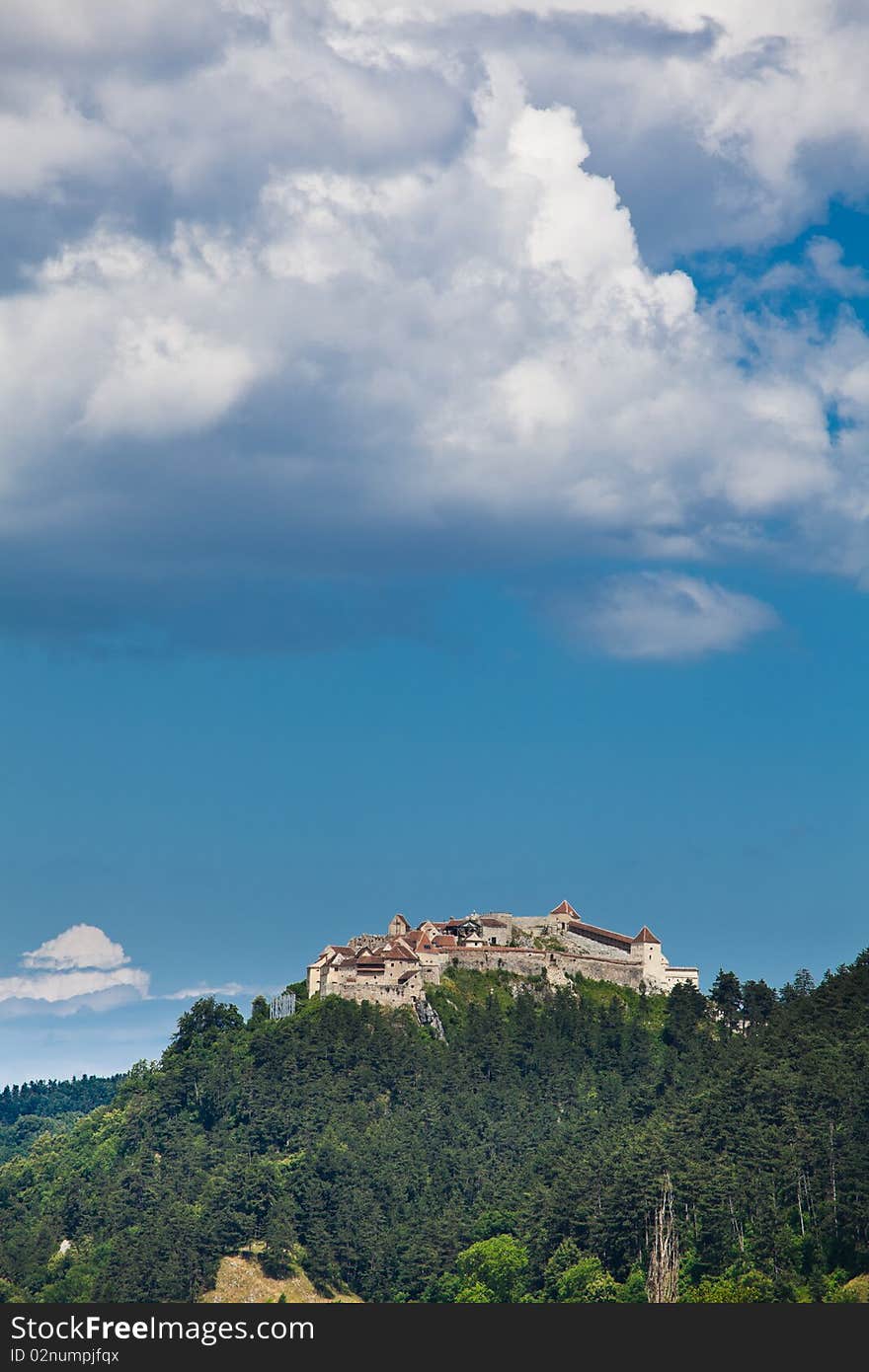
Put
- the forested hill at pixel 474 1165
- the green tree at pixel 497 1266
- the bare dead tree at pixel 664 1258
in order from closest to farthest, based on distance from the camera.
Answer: the bare dead tree at pixel 664 1258 < the forested hill at pixel 474 1165 < the green tree at pixel 497 1266

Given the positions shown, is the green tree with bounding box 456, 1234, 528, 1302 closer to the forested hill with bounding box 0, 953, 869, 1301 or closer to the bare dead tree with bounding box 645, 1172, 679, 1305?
the forested hill with bounding box 0, 953, 869, 1301

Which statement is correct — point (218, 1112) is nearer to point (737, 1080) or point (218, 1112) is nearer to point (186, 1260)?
point (186, 1260)

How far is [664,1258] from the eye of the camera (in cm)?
12650

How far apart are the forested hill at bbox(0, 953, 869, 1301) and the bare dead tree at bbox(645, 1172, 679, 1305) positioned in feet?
3.19

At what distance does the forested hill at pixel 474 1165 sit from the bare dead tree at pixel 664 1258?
3.19 ft

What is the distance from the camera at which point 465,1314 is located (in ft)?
384

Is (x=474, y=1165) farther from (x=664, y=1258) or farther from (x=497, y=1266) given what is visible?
(x=664, y=1258)

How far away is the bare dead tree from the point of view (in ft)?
408

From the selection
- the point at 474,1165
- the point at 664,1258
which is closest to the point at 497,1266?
the point at 664,1258

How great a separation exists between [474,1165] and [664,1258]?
5050 centimetres

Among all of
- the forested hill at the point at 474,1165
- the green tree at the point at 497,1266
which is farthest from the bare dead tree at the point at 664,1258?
the green tree at the point at 497,1266

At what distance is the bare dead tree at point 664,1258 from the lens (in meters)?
124

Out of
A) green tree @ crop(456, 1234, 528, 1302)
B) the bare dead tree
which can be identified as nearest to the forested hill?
green tree @ crop(456, 1234, 528, 1302)

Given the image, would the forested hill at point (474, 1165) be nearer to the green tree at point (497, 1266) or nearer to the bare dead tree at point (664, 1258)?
the green tree at point (497, 1266)
